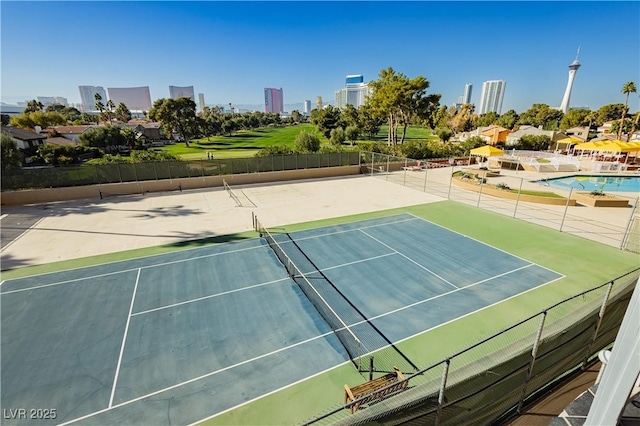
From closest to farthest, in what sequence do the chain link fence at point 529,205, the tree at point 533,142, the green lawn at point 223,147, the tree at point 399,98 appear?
the chain link fence at point 529,205 < the tree at point 399,98 < the tree at point 533,142 < the green lawn at point 223,147

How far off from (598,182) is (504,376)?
38.7 metres

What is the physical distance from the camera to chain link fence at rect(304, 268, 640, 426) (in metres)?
4.33

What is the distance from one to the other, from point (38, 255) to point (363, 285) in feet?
50.2

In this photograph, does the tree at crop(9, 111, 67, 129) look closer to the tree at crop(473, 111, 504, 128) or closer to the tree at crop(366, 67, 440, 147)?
the tree at crop(366, 67, 440, 147)

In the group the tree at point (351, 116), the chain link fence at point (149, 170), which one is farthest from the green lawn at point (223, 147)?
the chain link fence at point (149, 170)

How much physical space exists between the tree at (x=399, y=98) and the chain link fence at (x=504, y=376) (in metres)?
40.7

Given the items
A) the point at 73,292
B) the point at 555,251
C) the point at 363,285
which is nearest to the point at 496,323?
the point at 363,285

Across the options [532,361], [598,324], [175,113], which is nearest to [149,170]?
[532,361]

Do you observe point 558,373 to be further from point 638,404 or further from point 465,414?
point 465,414

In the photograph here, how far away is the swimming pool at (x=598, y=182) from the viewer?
29406 millimetres

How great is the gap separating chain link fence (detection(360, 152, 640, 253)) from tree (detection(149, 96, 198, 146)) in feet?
170

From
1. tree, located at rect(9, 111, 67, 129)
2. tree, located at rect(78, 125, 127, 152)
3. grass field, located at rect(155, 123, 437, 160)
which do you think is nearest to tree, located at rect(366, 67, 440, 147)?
grass field, located at rect(155, 123, 437, 160)

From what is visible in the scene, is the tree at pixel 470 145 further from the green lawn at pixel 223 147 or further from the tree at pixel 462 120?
the tree at pixel 462 120

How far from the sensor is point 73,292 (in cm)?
1123
